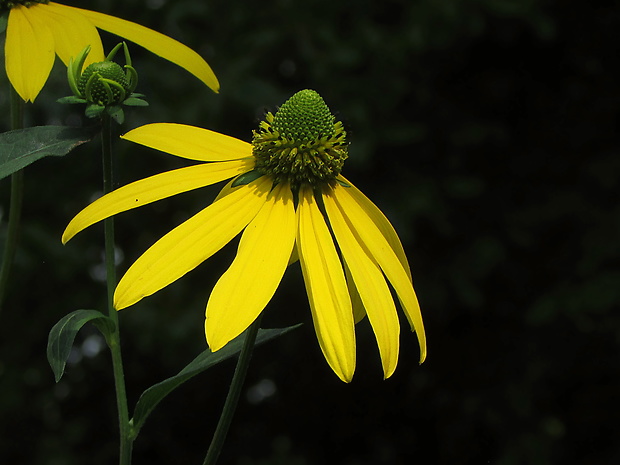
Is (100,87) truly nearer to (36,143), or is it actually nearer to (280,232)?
(36,143)

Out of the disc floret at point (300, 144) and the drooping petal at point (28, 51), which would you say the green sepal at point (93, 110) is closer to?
the drooping petal at point (28, 51)

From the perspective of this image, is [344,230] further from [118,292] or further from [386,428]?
[386,428]

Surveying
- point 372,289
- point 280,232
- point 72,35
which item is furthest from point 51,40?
point 372,289

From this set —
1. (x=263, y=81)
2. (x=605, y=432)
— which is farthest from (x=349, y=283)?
(x=605, y=432)

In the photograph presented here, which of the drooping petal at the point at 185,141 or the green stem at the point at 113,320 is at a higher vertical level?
the drooping petal at the point at 185,141

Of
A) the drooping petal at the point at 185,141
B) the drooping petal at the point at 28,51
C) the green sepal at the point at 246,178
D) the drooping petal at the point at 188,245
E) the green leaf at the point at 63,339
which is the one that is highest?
the drooping petal at the point at 28,51

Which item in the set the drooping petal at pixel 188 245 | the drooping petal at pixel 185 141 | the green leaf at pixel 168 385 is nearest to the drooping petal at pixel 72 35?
the drooping petal at pixel 185 141

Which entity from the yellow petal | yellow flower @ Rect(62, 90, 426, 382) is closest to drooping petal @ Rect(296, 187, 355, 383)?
yellow flower @ Rect(62, 90, 426, 382)
